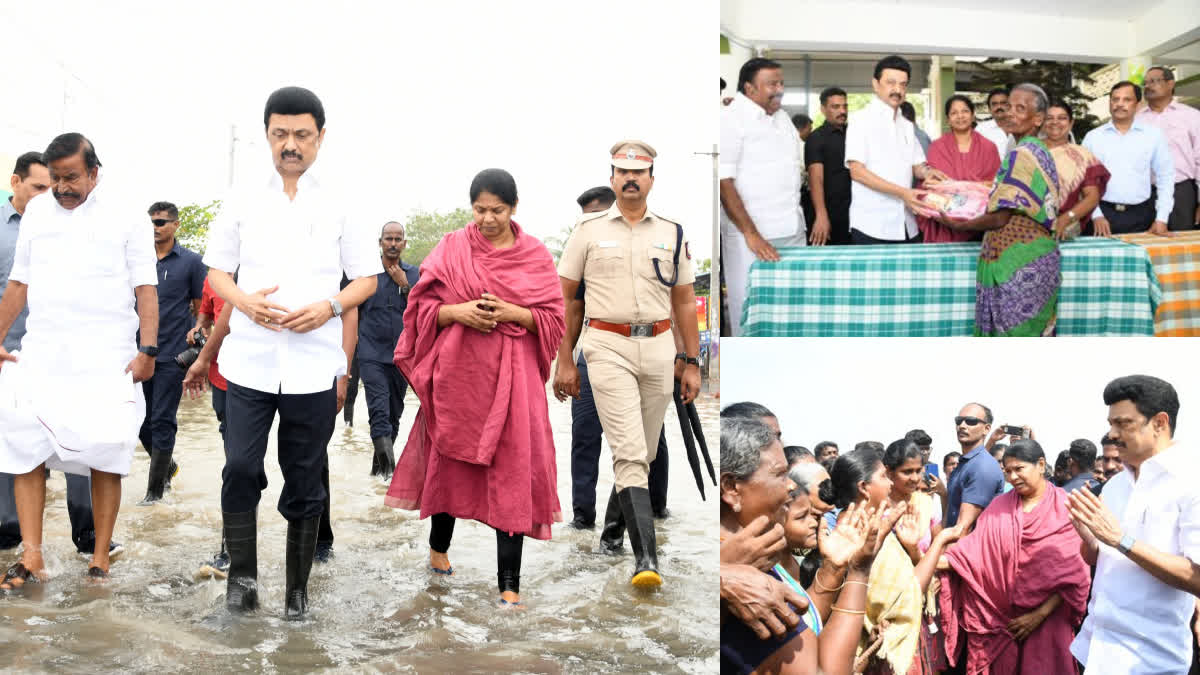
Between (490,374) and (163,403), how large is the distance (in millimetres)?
2286

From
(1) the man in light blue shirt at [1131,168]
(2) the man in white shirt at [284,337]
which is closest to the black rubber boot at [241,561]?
(2) the man in white shirt at [284,337]

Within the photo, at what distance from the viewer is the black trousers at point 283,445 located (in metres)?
3.50

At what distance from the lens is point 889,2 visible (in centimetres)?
252

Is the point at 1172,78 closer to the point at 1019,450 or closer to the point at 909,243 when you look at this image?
the point at 909,243

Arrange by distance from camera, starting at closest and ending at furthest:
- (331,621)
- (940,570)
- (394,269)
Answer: (940,570)
(331,621)
(394,269)

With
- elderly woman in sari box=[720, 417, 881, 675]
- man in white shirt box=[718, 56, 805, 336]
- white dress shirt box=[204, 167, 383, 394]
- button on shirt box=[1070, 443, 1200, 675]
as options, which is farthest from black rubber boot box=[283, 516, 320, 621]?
button on shirt box=[1070, 443, 1200, 675]

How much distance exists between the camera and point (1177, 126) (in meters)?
2.45

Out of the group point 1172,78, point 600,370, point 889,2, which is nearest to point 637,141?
point 600,370

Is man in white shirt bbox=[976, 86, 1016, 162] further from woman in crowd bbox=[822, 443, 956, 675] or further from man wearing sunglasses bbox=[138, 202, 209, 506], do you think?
man wearing sunglasses bbox=[138, 202, 209, 506]

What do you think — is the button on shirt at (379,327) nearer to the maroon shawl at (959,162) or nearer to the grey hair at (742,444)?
the grey hair at (742,444)

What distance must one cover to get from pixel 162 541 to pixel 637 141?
2.52 metres

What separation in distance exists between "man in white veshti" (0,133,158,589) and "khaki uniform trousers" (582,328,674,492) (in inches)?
64.0

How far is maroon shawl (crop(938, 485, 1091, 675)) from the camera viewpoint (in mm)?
2656

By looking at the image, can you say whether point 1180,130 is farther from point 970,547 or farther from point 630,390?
point 630,390
